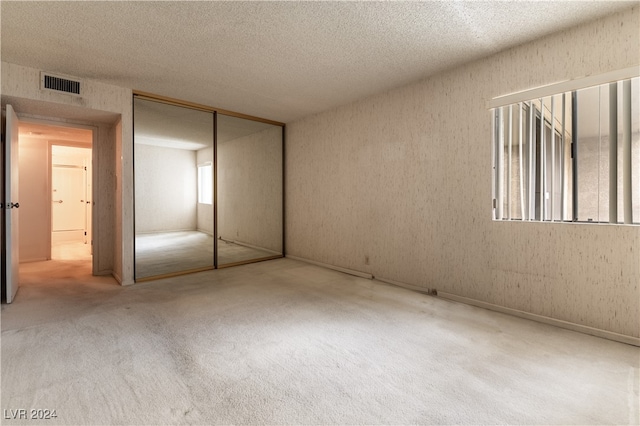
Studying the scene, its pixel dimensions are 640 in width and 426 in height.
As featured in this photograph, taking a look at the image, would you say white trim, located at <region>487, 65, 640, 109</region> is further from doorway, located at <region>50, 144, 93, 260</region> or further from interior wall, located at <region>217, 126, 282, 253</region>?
doorway, located at <region>50, 144, 93, 260</region>

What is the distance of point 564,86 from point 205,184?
189 inches

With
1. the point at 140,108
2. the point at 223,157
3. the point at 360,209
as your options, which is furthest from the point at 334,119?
the point at 140,108

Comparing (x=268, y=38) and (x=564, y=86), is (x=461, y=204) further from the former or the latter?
(x=268, y=38)

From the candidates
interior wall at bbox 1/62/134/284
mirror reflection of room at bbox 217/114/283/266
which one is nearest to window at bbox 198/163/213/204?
mirror reflection of room at bbox 217/114/283/266

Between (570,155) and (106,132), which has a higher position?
(106,132)

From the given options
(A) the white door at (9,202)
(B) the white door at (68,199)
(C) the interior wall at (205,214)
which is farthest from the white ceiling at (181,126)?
(B) the white door at (68,199)

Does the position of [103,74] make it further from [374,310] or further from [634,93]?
[634,93]

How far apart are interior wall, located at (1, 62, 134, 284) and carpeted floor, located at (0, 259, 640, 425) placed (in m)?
1.07

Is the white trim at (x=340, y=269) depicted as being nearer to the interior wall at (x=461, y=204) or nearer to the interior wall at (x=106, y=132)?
the interior wall at (x=461, y=204)

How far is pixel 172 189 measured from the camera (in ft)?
15.9

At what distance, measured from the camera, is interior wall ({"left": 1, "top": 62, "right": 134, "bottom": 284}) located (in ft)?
10.9

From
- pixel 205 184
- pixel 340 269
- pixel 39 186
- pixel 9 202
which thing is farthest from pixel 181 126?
pixel 340 269

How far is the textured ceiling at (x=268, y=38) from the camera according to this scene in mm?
2336

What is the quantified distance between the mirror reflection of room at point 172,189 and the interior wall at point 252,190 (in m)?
0.31
